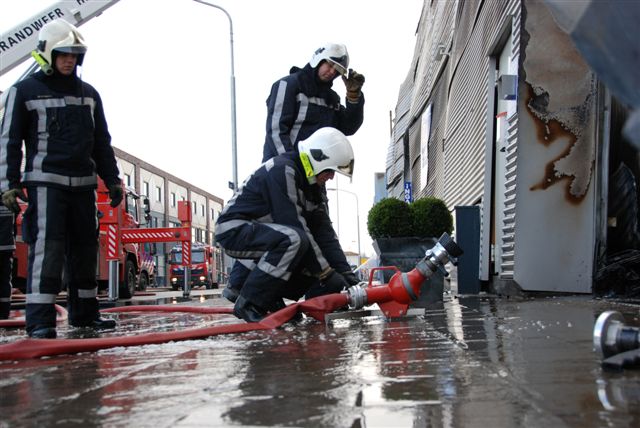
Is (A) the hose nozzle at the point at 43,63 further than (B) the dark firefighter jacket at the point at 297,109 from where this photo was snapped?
No

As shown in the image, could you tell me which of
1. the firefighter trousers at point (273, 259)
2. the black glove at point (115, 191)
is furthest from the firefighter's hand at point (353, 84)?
the black glove at point (115, 191)

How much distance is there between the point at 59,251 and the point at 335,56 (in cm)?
246

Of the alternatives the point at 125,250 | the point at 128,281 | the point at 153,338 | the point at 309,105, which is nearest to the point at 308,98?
the point at 309,105

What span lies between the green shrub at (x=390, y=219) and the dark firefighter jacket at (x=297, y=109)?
1.51m

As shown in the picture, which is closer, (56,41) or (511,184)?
(56,41)

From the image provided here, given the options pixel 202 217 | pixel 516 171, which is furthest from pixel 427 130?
pixel 202 217

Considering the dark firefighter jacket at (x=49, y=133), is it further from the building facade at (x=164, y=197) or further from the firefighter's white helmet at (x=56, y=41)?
the building facade at (x=164, y=197)

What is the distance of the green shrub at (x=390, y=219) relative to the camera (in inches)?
268

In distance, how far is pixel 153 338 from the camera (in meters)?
3.67

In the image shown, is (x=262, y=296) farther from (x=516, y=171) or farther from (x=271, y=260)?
(x=516, y=171)

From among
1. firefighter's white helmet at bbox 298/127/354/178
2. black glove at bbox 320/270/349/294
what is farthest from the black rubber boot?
firefighter's white helmet at bbox 298/127/354/178

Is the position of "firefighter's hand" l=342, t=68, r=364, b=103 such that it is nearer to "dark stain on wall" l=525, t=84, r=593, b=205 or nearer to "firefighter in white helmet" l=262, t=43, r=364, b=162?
"firefighter in white helmet" l=262, t=43, r=364, b=162

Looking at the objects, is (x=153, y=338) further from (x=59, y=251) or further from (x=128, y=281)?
(x=128, y=281)

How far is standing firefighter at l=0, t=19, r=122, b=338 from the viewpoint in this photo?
4.38 meters
